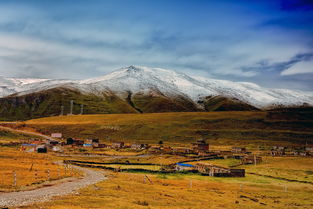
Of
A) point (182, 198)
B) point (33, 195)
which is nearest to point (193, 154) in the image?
point (182, 198)

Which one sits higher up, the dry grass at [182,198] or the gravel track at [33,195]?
the gravel track at [33,195]

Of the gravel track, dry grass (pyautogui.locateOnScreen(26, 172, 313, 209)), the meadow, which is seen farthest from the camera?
the meadow

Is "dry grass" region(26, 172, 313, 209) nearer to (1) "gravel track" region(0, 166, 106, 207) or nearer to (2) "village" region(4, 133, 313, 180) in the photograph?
(1) "gravel track" region(0, 166, 106, 207)

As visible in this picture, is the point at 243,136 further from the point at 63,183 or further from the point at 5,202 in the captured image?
the point at 5,202

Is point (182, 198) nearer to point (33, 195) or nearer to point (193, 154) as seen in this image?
point (33, 195)

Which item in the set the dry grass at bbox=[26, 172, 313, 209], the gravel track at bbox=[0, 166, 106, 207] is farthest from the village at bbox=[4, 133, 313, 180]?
the gravel track at bbox=[0, 166, 106, 207]

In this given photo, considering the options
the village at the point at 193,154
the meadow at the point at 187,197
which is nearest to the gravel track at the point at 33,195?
the meadow at the point at 187,197

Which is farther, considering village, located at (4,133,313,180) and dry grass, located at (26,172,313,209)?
village, located at (4,133,313,180)

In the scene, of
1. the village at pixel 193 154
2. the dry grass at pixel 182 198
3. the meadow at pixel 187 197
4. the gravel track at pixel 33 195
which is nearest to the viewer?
the gravel track at pixel 33 195

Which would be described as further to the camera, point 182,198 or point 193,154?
point 193,154

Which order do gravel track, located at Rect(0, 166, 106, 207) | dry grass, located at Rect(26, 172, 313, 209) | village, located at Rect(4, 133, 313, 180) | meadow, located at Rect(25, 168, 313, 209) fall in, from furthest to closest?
1. village, located at Rect(4, 133, 313, 180)
2. meadow, located at Rect(25, 168, 313, 209)
3. dry grass, located at Rect(26, 172, 313, 209)
4. gravel track, located at Rect(0, 166, 106, 207)

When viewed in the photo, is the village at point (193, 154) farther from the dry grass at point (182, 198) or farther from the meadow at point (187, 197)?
the dry grass at point (182, 198)

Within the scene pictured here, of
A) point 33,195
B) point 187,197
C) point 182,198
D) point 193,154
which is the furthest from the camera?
point 193,154

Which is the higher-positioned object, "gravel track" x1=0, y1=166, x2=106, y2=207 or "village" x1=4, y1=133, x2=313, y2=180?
"gravel track" x1=0, y1=166, x2=106, y2=207
